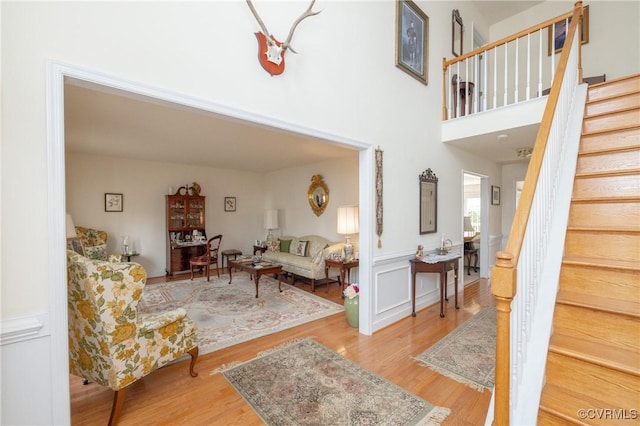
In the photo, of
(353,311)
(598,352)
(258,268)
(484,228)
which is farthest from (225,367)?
(484,228)

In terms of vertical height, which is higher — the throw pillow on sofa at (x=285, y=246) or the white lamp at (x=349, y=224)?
the white lamp at (x=349, y=224)

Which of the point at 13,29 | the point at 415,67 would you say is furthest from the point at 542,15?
the point at 13,29

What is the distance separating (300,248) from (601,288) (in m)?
4.63

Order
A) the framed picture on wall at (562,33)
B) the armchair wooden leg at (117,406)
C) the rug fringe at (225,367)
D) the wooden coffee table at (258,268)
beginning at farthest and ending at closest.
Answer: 1. the framed picture on wall at (562,33)
2. the wooden coffee table at (258,268)
3. the rug fringe at (225,367)
4. the armchair wooden leg at (117,406)

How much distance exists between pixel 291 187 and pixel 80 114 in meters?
4.28

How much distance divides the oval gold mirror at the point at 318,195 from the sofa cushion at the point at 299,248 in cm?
74

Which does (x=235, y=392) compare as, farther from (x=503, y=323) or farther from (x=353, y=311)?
(x=503, y=323)

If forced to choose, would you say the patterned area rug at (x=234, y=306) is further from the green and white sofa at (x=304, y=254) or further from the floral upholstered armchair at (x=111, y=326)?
the floral upholstered armchair at (x=111, y=326)

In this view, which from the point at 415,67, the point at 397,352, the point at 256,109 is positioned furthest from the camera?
the point at 415,67

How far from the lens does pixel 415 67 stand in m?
3.78

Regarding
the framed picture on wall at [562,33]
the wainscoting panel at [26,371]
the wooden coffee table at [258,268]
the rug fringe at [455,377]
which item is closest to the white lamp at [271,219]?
the wooden coffee table at [258,268]

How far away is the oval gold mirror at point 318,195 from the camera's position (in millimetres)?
5926

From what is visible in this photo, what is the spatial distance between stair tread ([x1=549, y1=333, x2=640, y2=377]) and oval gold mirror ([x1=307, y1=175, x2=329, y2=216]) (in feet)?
15.2

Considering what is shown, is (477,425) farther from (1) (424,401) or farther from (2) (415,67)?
(2) (415,67)
